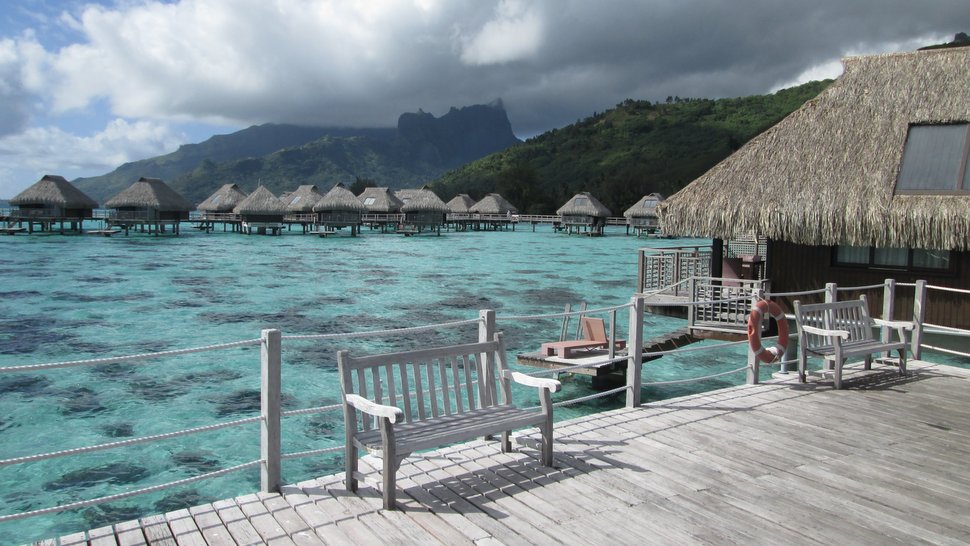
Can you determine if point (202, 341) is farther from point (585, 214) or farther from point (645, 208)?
point (585, 214)

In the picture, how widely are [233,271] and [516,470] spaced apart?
28.7 m

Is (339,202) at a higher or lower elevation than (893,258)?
higher

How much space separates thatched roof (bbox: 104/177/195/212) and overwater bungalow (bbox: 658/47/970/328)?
5312 cm

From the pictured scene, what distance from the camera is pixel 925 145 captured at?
1173cm

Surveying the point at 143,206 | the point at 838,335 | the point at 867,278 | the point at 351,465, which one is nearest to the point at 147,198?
the point at 143,206

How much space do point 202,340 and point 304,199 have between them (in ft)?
180

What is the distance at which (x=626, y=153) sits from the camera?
106812 mm

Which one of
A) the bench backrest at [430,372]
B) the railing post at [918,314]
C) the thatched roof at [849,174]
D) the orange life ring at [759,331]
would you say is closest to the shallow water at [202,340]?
the bench backrest at [430,372]

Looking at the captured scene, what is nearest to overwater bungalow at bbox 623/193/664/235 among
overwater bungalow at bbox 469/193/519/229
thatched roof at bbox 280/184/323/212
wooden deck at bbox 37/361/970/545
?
overwater bungalow at bbox 469/193/519/229

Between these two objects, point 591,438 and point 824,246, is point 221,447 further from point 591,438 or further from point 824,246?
point 824,246

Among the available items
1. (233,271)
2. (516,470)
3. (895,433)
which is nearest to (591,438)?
(516,470)

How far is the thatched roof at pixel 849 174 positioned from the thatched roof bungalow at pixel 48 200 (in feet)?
182

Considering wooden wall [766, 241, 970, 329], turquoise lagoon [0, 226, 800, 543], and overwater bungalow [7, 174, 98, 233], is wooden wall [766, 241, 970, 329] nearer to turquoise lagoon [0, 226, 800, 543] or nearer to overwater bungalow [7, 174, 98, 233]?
turquoise lagoon [0, 226, 800, 543]

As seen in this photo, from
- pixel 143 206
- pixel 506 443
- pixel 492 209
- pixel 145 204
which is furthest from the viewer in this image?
pixel 492 209
